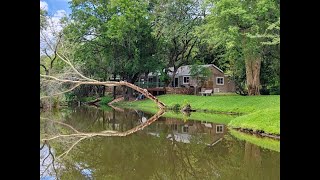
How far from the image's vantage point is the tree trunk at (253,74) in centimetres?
1418

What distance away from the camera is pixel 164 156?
19.5ft

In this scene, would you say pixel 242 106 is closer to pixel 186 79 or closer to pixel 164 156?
pixel 164 156

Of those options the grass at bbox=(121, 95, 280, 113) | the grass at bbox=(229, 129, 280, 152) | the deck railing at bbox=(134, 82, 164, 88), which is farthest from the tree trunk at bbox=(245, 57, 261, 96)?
the grass at bbox=(229, 129, 280, 152)

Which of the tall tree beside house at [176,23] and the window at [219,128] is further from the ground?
the tall tree beside house at [176,23]

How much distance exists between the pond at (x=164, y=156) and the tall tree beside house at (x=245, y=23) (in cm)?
510

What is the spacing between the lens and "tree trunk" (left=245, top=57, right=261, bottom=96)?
1418 cm

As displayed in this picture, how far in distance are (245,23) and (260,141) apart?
6.85 metres

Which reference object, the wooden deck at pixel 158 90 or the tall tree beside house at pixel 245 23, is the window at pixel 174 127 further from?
the wooden deck at pixel 158 90

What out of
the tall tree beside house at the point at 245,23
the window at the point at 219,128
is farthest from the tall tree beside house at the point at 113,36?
the window at the point at 219,128

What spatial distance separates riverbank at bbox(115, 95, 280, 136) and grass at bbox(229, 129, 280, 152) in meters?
0.31

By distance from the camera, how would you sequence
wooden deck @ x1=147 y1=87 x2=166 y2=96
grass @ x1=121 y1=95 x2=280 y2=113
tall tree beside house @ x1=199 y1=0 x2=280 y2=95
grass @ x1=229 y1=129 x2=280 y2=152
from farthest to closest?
1. wooden deck @ x1=147 y1=87 x2=166 y2=96
2. tall tree beside house @ x1=199 y1=0 x2=280 y2=95
3. grass @ x1=121 y1=95 x2=280 y2=113
4. grass @ x1=229 y1=129 x2=280 y2=152

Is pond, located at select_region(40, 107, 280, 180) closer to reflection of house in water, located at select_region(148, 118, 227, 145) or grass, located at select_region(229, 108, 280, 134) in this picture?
reflection of house in water, located at select_region(148, 118, 227, 145)

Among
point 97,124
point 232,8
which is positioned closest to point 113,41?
point 232,8

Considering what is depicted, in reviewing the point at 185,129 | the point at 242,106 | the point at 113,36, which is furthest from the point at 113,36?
the point at 185,129
